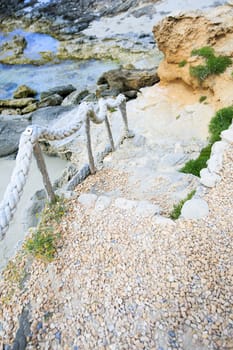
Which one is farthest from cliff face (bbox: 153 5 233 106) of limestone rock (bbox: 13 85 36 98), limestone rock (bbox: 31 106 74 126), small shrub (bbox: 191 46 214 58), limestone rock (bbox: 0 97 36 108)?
limestone rock (bbox: 13 85 36 98)

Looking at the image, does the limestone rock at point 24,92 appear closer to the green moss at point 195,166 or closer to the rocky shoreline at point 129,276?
the rocky shoreline at point 129,276

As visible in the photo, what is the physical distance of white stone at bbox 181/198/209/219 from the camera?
3.75m

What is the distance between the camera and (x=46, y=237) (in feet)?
11.5

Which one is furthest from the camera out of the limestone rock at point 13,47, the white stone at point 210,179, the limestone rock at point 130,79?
the limestone rock at point 13,47

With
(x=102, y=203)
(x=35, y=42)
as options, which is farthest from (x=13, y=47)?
(x=102, y=203)

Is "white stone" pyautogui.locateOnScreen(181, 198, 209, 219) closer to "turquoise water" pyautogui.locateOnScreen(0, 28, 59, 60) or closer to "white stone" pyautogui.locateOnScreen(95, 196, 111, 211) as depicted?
"white stone" pyautogui.locateOnScreen(95, 196, 111, 211)

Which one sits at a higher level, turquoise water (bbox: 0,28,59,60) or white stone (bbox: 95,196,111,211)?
white stone (bbox: 95,196,111,211)

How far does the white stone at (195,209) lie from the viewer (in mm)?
3752

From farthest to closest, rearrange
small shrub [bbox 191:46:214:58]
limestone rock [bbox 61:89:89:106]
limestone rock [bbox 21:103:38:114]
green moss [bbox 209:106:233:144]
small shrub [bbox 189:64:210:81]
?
limestone rock [bbox 21:103:38:114] < limestone rock [bbox 61:89:89:106] < small shrub [bbox 191:46:214:58] < small shrub [bbox 189:64:210:81] < green moss [bbox 209:106:233:144]

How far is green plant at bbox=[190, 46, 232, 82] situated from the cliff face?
0.40 feet

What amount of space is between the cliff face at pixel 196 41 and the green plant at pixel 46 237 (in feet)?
21.8

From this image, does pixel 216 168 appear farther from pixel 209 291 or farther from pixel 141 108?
pixel 141 108

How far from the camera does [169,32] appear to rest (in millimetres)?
10023

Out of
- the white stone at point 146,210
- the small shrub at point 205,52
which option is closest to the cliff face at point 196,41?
the small shrub at point 205,52
